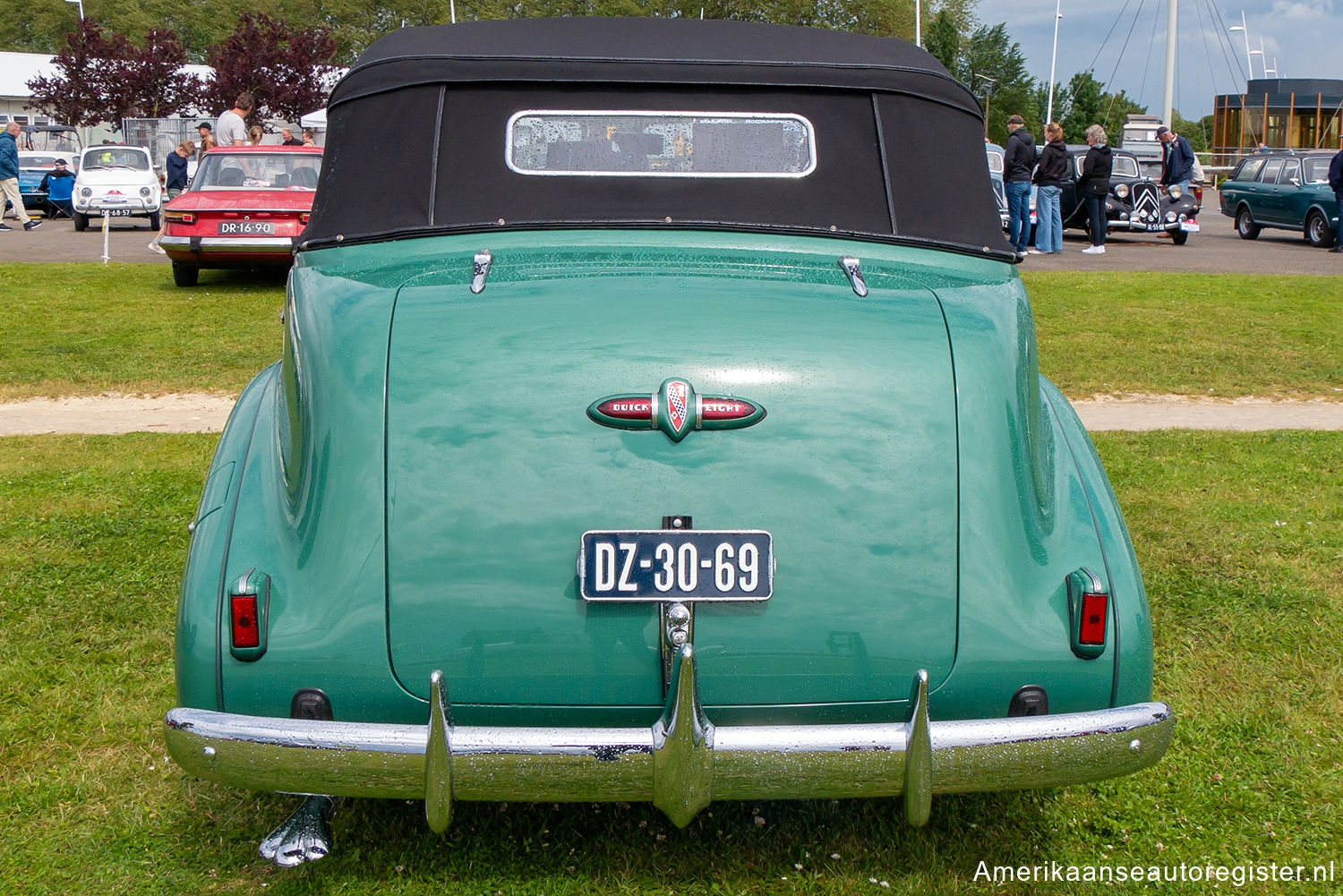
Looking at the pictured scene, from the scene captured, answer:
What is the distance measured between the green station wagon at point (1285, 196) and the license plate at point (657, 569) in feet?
63.9

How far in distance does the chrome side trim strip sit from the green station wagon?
63.5 ft

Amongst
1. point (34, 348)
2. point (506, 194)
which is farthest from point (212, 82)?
point (506, 194)

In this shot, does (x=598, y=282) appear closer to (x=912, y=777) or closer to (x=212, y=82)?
(x=912, y=777)

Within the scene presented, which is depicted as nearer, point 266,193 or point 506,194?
point 506,194

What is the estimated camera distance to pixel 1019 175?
623 inches

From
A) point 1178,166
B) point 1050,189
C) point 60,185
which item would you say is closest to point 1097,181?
point 1050,189

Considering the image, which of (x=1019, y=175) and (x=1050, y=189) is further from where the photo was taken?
(x=1050, y=189)

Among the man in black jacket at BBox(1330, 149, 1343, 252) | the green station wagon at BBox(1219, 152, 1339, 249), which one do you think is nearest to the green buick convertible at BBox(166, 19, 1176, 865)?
the man in black jacket at BBox(1330, 149, 1343, 252)

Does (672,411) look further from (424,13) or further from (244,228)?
(424,13)

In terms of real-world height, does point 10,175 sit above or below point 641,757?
above

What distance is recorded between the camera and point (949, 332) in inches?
104

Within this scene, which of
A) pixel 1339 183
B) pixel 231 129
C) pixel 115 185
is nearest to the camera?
pixel 231 129

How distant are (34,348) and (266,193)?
3.39m

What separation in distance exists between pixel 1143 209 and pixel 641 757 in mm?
19421
